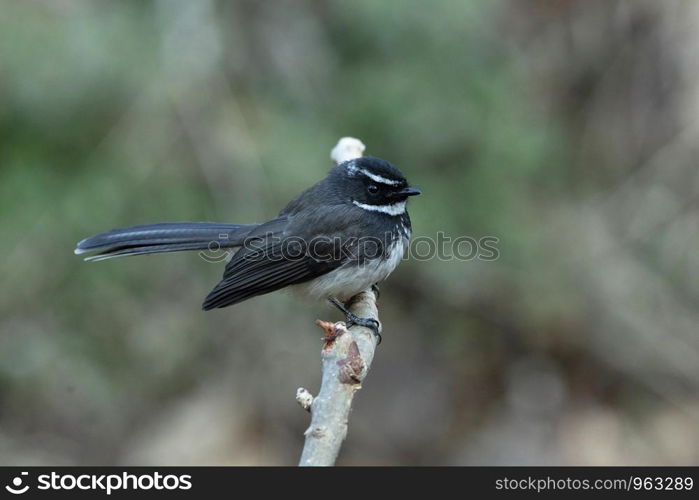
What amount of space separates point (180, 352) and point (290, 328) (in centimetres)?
85

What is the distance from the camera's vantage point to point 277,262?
461 centimetres

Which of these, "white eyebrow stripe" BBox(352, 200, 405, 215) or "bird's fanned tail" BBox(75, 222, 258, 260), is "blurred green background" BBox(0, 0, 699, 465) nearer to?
"bird's fanned tail" BBox(75, 222, 258, 260)

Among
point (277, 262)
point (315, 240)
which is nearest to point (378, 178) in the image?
point (315, 240)

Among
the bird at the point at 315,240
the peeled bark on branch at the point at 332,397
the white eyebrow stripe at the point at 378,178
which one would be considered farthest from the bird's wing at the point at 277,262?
the peeled bark on branch at the point at 332,397

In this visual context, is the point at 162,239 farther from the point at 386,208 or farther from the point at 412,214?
the point at 412,214

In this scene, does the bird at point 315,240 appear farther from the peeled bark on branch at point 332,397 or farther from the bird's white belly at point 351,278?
the peeled bark on branch at point 332,397

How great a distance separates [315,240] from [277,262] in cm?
25

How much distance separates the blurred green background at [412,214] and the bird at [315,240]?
0.39 metres

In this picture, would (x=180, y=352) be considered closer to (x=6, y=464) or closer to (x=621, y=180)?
(x=6, y=464)

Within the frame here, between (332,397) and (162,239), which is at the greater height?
(162,239)

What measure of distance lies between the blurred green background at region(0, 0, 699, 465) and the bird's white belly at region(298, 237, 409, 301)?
0.98 feet

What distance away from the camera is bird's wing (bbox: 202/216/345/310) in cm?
451

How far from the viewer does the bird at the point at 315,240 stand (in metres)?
4.52
